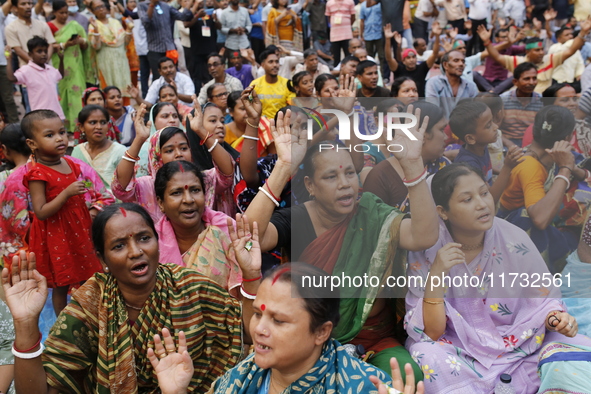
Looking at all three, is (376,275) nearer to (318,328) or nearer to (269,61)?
(318,328)

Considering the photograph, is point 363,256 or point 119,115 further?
point 119,115

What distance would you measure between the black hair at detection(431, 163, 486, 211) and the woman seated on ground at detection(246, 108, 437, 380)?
10 cm

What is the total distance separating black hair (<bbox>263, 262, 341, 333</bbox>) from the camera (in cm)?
188

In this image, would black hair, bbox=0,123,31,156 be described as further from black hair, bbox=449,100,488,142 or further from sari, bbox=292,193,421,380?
black hair, bbox=449,100,488,142

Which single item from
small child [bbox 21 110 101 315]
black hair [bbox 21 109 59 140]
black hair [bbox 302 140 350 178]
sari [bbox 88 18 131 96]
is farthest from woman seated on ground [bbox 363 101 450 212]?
sari [bbox 88 18 131 96]

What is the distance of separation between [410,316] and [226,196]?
1.79 metres

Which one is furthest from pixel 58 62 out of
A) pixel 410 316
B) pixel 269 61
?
pixel 410 316

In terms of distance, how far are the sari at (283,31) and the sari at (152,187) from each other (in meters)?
5.72

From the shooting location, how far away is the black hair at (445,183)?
229 centimetres

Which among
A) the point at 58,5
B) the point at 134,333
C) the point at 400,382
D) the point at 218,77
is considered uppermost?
the point at 58,5

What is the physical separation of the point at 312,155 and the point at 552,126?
3.44ft

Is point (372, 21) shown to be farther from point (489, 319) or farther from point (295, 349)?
point (295, 349)

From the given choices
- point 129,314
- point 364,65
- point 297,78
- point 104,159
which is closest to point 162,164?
point 104,159

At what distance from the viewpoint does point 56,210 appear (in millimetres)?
3348
